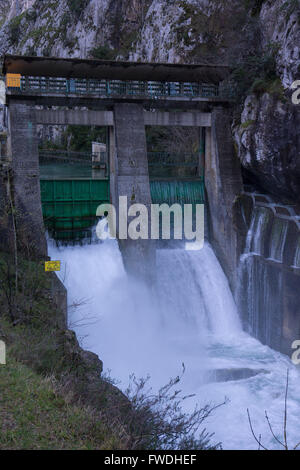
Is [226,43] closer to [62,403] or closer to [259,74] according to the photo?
[259,74]

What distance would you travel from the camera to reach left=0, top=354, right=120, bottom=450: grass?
17.4 feet

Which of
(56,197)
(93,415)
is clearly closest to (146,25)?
(56,197)

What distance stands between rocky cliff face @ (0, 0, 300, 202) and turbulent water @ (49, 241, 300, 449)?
→ 449 centimetres

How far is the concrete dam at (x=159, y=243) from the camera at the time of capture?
1353 centimetres

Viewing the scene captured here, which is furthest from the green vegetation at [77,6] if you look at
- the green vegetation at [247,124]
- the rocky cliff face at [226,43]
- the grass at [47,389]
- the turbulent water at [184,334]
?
the grass at [47,389]

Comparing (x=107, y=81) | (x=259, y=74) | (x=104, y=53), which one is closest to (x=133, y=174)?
(x=107, y=81)

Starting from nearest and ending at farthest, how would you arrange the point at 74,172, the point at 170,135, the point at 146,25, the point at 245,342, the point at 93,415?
the point at 93,415, the point at 245,342, the point at 74,172, the point at 170,135, the point at 146,25

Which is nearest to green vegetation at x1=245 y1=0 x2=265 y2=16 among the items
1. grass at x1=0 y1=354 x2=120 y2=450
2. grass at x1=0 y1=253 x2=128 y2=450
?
grass at x1=0 y1=253 x2=128 y2=450

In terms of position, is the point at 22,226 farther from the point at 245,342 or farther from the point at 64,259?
the point at 245,342

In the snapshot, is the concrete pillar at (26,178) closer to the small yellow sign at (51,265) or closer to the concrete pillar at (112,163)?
the concrete pillar at (112,163)

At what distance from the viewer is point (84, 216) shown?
16312 millimetres

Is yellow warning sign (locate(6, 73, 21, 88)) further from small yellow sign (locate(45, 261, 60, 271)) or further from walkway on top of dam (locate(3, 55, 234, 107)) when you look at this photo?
small yellow sign (locate(45, 261, 60, 271))
